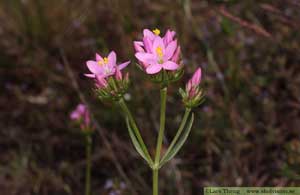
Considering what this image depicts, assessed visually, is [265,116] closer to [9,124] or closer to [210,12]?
[210,12]

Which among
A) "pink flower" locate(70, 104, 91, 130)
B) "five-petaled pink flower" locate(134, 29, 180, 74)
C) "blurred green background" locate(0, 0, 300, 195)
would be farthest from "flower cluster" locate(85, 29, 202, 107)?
"blurred green background" locate(0, 0, 300, 195)

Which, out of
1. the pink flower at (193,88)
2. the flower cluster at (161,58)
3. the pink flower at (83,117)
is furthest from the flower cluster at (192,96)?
the pink flower at (83,117)

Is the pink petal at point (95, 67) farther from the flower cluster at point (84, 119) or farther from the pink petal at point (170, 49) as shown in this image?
the flower cluster at point (84, 119)

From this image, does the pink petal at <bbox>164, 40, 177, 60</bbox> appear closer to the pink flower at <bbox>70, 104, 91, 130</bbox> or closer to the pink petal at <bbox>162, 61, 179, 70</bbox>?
the pink petal at <bbox>162, 61, 179, 70</bbox>

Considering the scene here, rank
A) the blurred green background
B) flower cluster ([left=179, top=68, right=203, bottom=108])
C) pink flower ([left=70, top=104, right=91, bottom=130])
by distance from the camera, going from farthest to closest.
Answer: the blurred green background < pink flower ([left=70, top=104, right=91, bottom=130]) < flower cluster ([left=179, top=68, right=203, bottom=108])

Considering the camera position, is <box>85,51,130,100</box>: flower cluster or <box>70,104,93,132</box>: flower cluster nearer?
<box>85,51,130,100</box>: flower cluster

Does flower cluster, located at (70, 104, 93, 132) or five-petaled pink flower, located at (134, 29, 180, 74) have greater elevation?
five-petaled pink flower, located at (134, 29, 180, 74)

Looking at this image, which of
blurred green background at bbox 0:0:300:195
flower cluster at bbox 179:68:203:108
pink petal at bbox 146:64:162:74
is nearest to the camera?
pink petal at bbox 146:64:162:74
